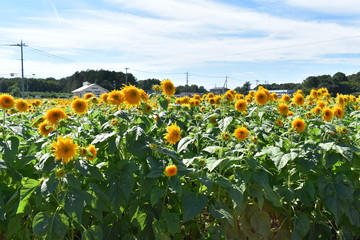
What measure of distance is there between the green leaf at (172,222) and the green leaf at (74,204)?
652 mm

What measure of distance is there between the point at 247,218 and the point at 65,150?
64.6 inches

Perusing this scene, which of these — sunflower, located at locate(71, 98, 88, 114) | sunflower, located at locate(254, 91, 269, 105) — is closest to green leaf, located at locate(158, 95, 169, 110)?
sunflower, located at locate(71, 98, 88, 114)

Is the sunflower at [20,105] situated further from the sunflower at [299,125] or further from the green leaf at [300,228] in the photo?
the green leaf at [300,228]

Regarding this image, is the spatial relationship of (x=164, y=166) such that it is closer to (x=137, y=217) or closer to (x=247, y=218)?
(x=137, y=217)

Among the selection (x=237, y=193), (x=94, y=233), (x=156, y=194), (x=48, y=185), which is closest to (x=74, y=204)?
(x=48, y=185)

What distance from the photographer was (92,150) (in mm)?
2879

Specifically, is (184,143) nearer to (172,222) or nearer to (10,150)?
(172,222)

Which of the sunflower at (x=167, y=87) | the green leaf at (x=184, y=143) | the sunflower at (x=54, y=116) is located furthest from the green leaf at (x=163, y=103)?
the sunflower at (x=54, y=116)

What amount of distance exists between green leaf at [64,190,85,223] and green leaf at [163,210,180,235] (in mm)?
652

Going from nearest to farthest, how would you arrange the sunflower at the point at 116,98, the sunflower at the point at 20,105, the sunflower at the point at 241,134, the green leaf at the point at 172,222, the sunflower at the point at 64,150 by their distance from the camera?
1. the sunflower at the point at 64,150
2. the green leaf at the point at 172,222
3. the sunflower at the point at 241,134
4. the sunflower at the point at 116,98
5. the sunflower at the point at 20,105

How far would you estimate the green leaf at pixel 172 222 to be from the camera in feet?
9.20

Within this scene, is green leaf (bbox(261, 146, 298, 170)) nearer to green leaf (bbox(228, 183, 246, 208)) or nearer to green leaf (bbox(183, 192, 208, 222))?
green leaf (bbox(228, 183, 246, 208))

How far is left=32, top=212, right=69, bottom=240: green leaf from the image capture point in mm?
2521

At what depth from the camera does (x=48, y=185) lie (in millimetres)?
2535
